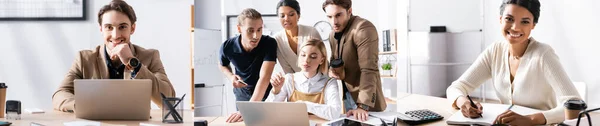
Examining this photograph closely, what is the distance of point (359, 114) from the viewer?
1461 millimetres

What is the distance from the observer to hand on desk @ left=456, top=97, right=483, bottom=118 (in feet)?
6.15

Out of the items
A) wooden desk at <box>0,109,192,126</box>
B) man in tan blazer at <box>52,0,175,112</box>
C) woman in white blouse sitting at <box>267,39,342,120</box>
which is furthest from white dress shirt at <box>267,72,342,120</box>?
man in tan blazer at <box>52,0,175,112</box>

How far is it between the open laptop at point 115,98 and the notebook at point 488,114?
0.91 m

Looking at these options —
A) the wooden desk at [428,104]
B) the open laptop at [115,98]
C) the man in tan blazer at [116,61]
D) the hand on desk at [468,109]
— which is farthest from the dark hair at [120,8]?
the hand on desk at [468,109]

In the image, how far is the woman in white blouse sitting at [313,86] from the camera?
1.40 meters

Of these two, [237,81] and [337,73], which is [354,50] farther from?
[237,81]

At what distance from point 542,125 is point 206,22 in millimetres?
1014

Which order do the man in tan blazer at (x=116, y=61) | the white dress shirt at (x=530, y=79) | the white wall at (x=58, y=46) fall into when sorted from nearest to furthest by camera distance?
the white dress shirt at (x=530, y=79)
the man in tan blazer at (x=116, y=61)
the white wall at (x=58, y=46)

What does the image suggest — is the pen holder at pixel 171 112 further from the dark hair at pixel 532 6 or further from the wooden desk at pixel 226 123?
the dark hair at pixel 532 6

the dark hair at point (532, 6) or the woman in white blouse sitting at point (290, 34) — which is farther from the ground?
the dark hair at point (532, 6)

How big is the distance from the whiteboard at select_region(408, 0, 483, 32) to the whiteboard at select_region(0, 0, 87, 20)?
1.50 meters

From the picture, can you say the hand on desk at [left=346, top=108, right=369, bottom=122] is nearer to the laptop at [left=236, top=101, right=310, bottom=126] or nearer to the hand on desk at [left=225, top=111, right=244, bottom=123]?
the laptop at [left=236, top=101, right=310, bottom=126]

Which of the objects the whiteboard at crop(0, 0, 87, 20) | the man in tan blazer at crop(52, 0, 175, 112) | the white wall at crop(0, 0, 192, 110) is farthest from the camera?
the whiteboard at crop(0, 0, 87, 20)

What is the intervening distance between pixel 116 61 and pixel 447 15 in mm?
1238
